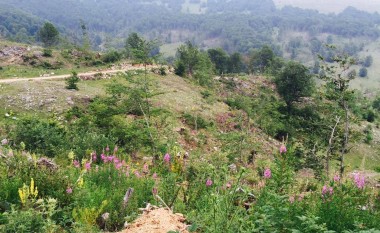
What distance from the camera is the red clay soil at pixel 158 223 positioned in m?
4.68

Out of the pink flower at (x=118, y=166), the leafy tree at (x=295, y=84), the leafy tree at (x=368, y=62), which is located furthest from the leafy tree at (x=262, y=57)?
the leafy tree at (x=368, y=62)

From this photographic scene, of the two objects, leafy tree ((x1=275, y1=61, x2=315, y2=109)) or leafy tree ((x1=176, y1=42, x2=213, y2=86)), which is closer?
leafy tree ((x1=275, y1=61, x2=315, y2=109))

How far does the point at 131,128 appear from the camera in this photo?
51.9 feet

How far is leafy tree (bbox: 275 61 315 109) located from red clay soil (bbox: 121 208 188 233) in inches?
1669

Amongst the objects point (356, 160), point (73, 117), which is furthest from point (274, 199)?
point (356, 160)

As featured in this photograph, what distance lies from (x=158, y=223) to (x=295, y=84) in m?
43.4

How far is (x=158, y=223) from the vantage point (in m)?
4.85

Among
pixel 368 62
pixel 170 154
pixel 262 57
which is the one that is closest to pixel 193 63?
pixel 262 57

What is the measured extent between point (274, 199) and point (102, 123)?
14522 mm

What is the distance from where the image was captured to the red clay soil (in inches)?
184

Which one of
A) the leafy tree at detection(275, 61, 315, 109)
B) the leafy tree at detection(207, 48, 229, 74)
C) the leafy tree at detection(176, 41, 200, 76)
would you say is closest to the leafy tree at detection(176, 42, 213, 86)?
the leafy tree at detection(176, 41, 200, 76)

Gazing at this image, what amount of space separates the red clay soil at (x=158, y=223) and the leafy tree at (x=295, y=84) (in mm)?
42390

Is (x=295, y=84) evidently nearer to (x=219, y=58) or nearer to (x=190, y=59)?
(x=190, y=59)

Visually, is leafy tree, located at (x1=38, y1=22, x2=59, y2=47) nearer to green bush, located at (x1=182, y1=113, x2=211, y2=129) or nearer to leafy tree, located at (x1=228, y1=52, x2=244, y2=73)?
leafy tree, located at (x1=228, y1=52, x2=244, y2=73)
